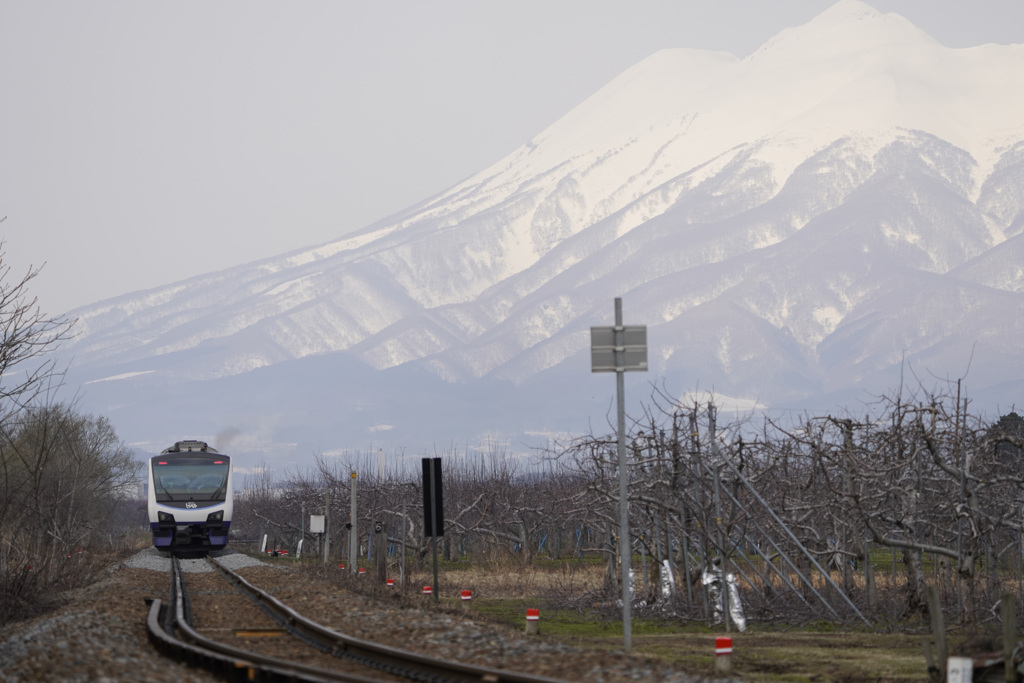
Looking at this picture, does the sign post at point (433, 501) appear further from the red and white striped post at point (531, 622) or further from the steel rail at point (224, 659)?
the steel rail at point (224, 659)

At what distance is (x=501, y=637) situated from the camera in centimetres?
1609

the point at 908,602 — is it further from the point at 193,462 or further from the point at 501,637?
the point at 193,462

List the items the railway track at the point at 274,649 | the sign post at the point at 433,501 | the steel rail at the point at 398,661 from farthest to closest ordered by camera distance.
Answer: the sign post at the point at 433,501 → the railway track at the point at 274,649 → the steel rail at the point at 398,661

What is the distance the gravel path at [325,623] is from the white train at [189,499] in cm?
1573

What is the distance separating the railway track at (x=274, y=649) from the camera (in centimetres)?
1213

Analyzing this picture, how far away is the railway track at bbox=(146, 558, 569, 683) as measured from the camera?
12133 millimetres

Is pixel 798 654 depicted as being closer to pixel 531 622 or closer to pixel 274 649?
pixel 531 622

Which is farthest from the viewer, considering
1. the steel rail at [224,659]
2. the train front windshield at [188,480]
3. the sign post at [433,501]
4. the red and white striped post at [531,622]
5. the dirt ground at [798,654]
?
the train front windshield at [188,480]

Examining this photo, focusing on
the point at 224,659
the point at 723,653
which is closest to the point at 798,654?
the point at 723,653

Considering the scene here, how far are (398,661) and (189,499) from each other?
93.5 feet

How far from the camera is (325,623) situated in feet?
60.6

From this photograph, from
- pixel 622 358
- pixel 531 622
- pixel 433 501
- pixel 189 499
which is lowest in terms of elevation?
pixel 531 622

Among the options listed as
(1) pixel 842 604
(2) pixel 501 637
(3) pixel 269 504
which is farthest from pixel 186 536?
Result: (3) pixel 269 504

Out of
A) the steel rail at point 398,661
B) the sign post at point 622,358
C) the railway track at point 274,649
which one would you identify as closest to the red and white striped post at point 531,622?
the sign post at point 622,358
